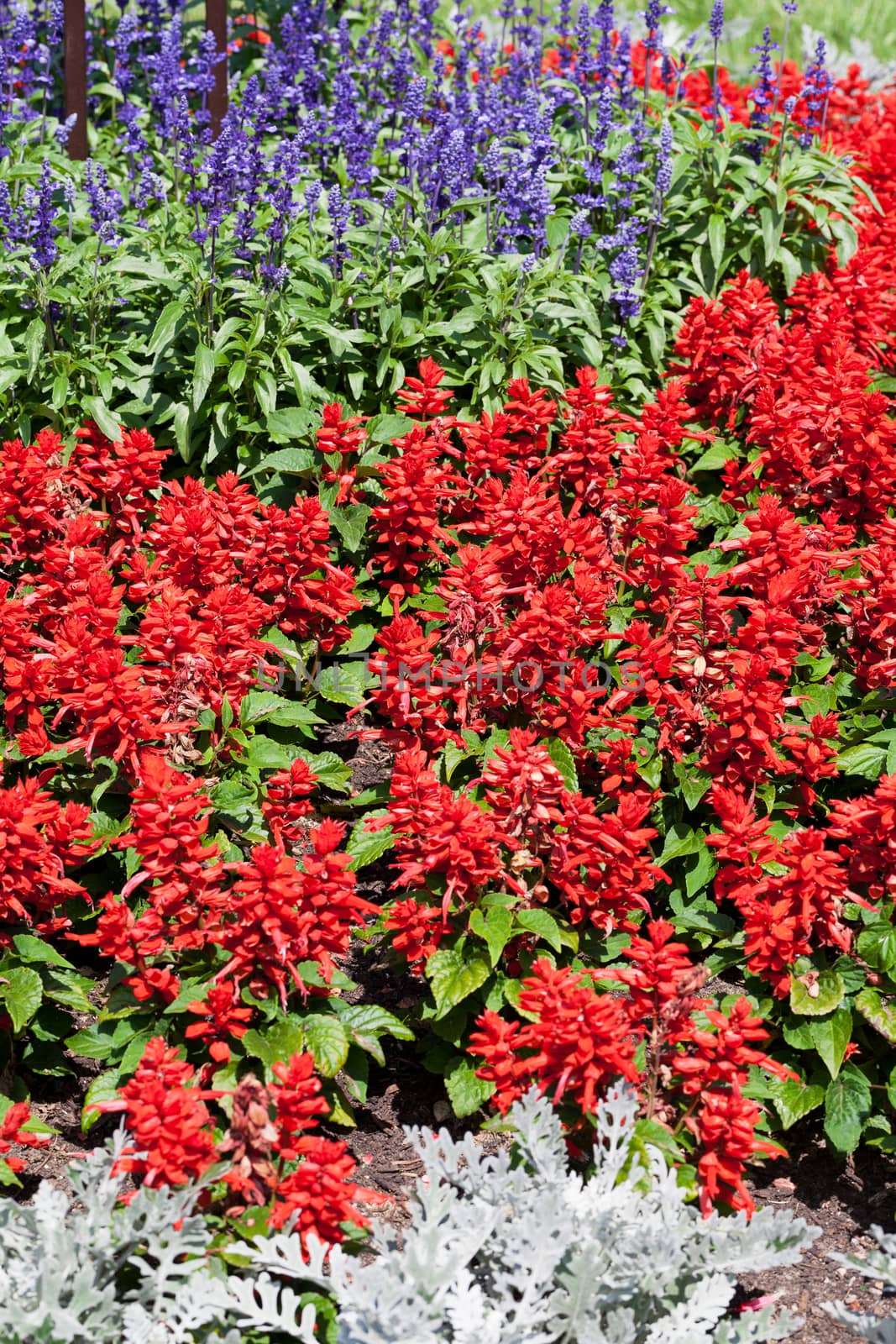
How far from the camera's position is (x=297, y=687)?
4.17 m

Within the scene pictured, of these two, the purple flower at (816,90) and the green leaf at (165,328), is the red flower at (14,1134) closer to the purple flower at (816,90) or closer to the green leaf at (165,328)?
the green leaf at (165,328)

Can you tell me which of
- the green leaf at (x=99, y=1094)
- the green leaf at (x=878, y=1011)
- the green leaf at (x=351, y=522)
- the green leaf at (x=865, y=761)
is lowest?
the green leaf at (x=99, y=1094)

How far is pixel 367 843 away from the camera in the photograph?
3633 millimetres

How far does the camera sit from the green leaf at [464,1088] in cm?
318

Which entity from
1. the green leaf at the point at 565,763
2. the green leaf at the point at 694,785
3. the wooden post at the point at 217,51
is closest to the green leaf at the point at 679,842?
the green leaf at the point at 694,785

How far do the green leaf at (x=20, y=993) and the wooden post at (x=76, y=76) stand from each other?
13.9ft

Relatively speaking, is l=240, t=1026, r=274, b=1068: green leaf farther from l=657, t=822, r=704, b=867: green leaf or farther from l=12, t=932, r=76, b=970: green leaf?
l=657, t=822, r=704, b=867: green leaf

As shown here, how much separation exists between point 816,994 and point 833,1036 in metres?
0.09

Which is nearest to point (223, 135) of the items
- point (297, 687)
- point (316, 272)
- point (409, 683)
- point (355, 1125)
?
point (316, 272)

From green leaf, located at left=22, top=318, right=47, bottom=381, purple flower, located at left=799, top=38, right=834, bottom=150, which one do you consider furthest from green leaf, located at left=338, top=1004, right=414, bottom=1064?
purple flower, located at left=799, top=38, right=834, bottom=150

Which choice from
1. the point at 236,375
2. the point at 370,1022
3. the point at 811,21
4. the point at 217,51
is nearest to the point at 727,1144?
the point at 370,1022

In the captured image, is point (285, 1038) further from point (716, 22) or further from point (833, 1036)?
point (716, 22)

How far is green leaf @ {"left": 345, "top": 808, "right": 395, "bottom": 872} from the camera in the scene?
357 cm

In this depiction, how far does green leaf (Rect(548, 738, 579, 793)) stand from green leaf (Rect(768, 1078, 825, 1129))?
845mm
